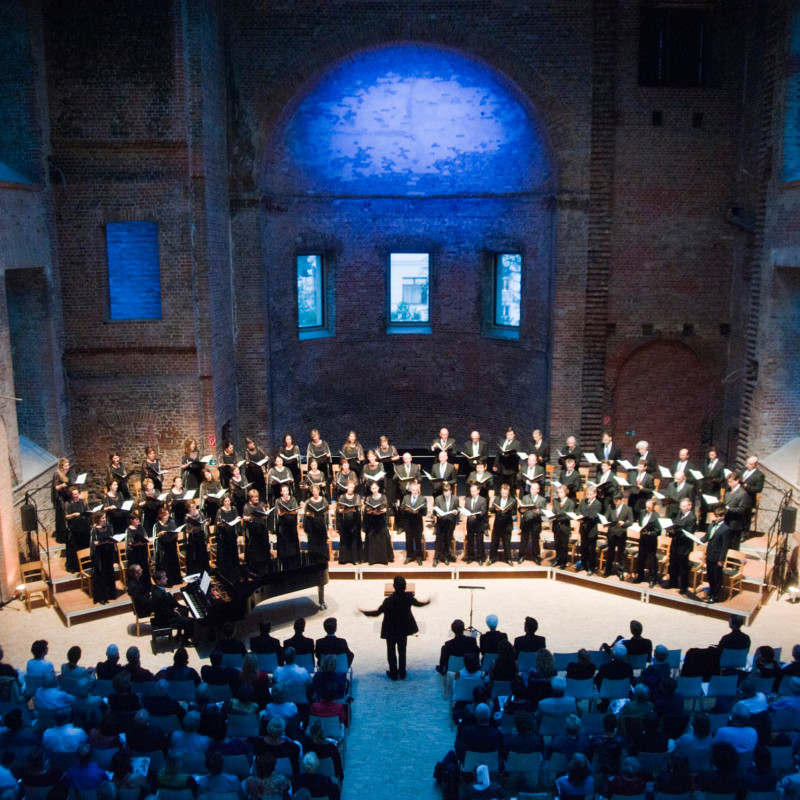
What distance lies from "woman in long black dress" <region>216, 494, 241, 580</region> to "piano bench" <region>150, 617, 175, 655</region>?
5.46 ft

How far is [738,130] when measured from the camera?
1861 centimetres

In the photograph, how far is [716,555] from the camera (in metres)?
13.6

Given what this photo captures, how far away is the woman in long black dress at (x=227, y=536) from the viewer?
14.4m

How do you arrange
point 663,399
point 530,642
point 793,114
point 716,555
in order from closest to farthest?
point 530,642 → point 716,555 → point 793,114 → point 663,399

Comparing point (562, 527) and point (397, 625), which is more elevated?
point (562, 527)

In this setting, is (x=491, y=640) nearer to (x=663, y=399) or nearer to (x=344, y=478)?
(x=344, y=478)

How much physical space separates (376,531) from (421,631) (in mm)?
2366

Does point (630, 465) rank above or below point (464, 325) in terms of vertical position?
below

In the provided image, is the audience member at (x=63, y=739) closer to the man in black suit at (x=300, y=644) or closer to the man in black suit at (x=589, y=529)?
the man in black suit at (x=300, y=644)

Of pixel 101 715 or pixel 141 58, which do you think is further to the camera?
pixel 141 58

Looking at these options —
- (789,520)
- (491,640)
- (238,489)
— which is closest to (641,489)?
(789,520)

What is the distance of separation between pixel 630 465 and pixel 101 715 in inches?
400

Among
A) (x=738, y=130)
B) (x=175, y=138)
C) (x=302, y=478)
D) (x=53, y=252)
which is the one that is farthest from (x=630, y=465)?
(x=53, y=252)

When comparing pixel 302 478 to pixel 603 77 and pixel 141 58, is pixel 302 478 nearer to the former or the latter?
pixel 141 58
